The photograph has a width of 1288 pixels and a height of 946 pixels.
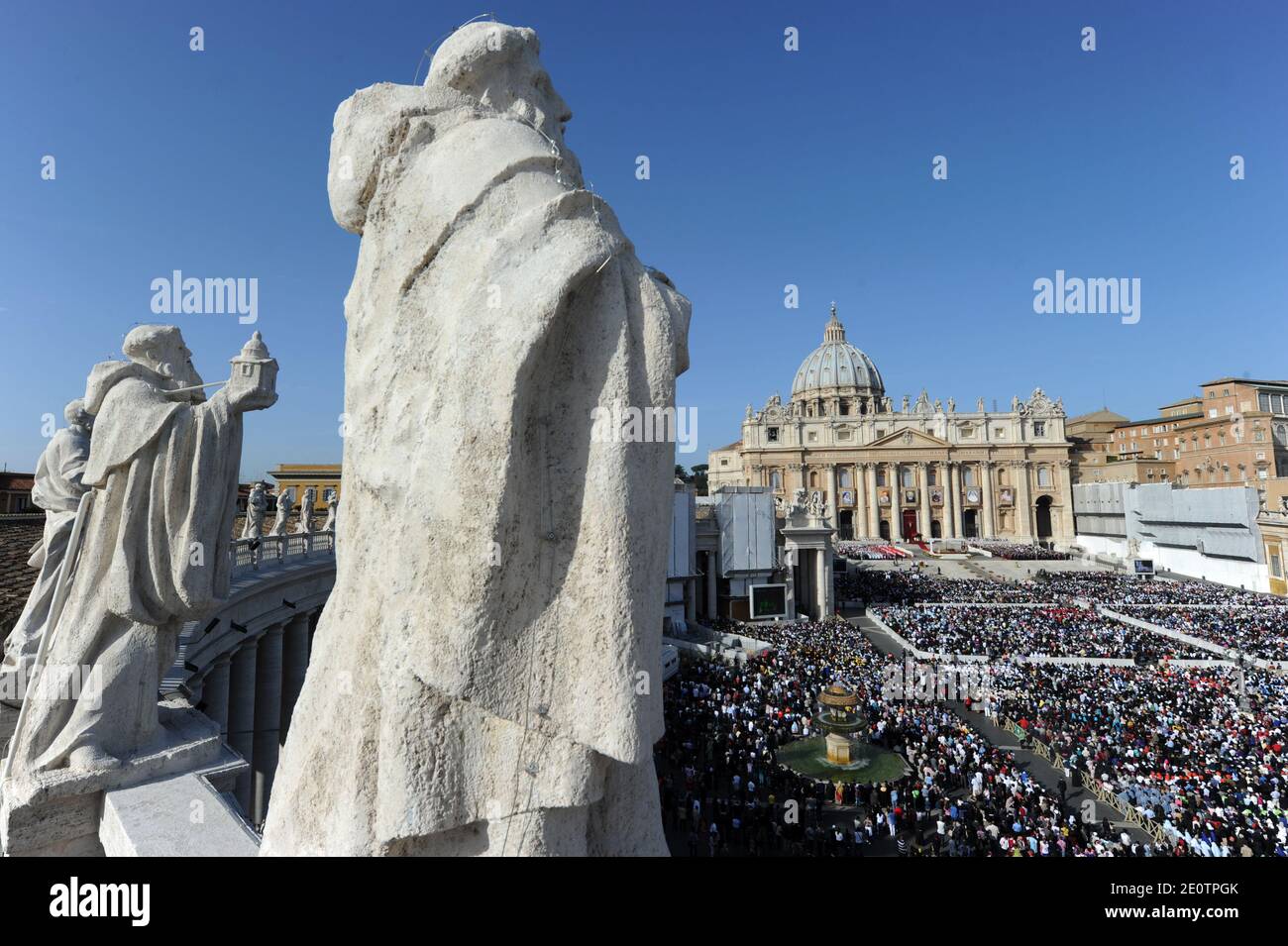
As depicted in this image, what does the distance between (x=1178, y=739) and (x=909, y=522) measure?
69.9m

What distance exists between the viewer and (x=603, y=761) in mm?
1986

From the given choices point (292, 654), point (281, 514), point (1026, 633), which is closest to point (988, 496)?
point (1026, 633)

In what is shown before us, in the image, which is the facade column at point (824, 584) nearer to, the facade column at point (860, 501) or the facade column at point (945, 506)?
the facade column at point (860, 501)

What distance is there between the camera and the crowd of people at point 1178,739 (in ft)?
37.9

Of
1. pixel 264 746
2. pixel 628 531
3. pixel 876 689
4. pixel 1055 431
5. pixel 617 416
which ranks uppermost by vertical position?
pixel 1055 431

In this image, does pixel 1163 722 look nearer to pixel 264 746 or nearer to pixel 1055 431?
pixel 264 746

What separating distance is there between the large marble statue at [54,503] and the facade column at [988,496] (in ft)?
287

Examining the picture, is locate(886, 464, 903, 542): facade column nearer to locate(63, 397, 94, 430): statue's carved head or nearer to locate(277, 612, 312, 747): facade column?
locate(277, 612, 312, 747): facade column

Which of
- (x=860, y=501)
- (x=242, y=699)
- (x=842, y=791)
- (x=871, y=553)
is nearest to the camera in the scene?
(x=242, y=699)

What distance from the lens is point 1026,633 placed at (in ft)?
92.2

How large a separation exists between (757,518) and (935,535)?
54506 mm

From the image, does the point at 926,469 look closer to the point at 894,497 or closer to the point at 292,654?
the point at 894,497

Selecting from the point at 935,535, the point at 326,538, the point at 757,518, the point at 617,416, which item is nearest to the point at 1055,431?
the point at 935,535
